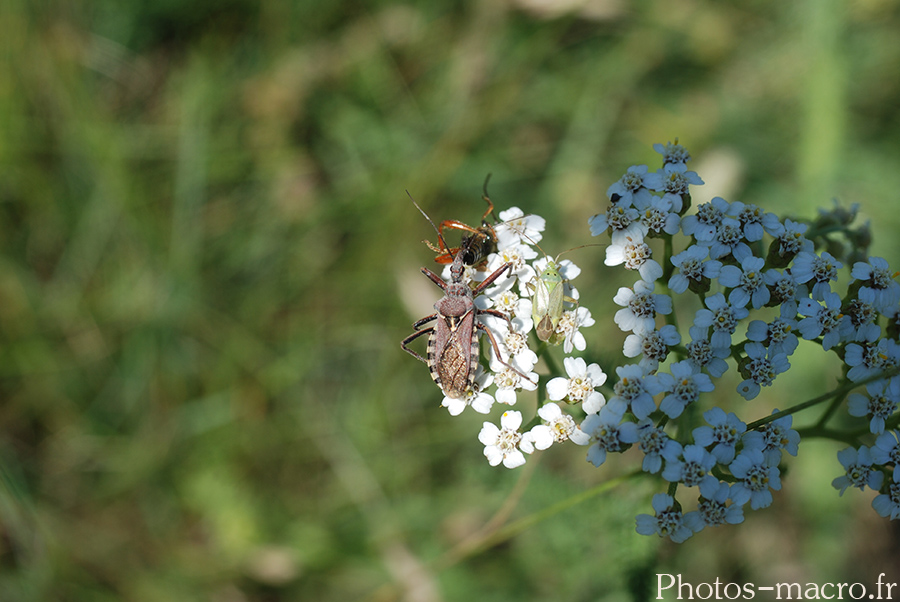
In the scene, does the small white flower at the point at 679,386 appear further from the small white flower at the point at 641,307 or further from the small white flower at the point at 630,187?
the small white flower at the point at 630,187

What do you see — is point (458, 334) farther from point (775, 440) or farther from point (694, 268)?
point (775, 440)

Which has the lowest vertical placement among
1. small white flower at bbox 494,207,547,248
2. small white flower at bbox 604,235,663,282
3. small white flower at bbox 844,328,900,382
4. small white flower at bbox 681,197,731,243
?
small white flower at bbox 844,328,900,382

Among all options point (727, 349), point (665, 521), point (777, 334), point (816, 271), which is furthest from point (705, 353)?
point (665, 521)

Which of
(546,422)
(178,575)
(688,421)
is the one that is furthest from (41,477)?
(688,421)

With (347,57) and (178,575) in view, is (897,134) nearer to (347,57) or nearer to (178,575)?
(347,57)

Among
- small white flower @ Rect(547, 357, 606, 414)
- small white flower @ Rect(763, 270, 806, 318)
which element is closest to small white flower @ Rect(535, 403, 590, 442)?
small white flower @ Rect(547, 357, 606, 414)

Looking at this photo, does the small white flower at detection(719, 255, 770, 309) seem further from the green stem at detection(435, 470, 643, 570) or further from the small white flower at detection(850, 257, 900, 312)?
the green stem at detection(435, 470, 643, 570)
